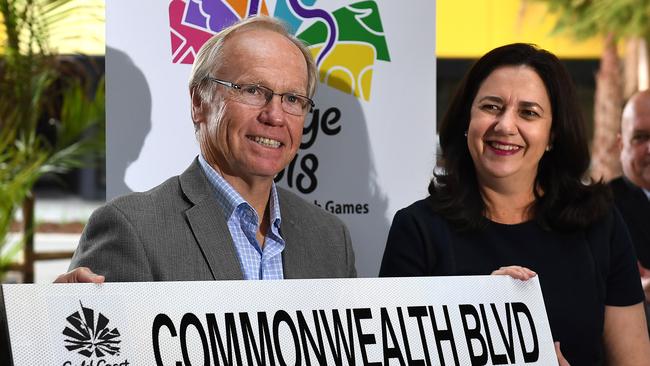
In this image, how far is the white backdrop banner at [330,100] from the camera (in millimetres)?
2826

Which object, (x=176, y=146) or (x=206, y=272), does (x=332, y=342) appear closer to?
(x=206, y=272)

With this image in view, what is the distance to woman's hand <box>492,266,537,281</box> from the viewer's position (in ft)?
8.00

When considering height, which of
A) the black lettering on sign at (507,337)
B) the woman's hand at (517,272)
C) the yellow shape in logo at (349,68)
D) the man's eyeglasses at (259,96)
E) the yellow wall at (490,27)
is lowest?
the black lettering on sign at (507,337)

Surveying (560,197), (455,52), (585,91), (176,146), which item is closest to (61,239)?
(455,52)

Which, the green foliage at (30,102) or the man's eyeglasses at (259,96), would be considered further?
the green foliage at (30,102)

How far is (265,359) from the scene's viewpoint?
207 centimetres

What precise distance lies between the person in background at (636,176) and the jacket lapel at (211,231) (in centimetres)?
197

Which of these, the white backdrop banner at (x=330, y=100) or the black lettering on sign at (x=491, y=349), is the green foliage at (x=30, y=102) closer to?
the white backdrop banner at (x=330, y=100)

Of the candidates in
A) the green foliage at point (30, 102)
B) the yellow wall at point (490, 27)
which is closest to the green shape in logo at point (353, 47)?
the green foliage at point (30, 102)

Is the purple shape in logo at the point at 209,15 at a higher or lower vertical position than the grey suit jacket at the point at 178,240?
higher

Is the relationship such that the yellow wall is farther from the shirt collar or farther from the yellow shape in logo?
the shirt collar

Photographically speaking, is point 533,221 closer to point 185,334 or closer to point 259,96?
point 259,96

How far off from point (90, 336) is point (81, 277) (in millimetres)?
134

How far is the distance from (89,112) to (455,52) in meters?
5.32
